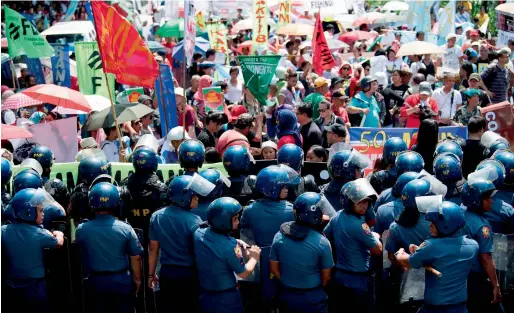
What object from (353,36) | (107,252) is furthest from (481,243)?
(353,36)

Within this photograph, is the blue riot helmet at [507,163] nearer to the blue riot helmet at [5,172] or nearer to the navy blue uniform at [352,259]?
the navy blue uniform at [352,259]

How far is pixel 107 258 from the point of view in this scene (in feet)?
24.5

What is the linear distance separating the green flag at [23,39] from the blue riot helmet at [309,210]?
351 inches

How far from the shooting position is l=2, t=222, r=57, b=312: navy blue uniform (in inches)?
290

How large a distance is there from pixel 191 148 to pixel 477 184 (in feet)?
9.15

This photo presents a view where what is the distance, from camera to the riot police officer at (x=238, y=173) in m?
8.55

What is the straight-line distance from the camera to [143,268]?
8234mm

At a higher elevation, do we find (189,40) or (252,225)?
(189,40)

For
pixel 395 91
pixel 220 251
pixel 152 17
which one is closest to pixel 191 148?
pixel 220 251

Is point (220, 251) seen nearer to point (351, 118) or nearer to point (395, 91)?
point (351, 118)

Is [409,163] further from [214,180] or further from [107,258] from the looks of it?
[107,258]

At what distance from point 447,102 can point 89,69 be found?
571cm

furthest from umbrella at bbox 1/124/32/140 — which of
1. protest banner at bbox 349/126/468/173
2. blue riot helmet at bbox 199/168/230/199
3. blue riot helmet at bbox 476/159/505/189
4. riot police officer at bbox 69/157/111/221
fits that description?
blue riot helmet at bbox 476/159/505/189

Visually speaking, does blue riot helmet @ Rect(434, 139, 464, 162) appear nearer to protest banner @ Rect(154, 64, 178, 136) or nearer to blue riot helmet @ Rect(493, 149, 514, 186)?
blue riot helmet @ Rect(493, 149, 514, 186)
